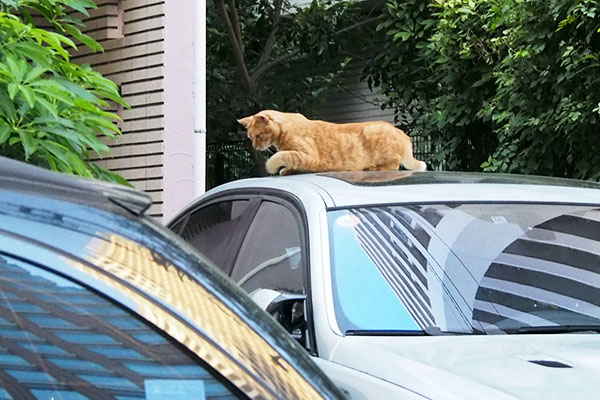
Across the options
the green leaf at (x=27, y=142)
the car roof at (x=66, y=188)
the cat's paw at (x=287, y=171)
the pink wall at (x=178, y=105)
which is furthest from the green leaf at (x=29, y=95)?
the pink wall at (x=178, y=105)

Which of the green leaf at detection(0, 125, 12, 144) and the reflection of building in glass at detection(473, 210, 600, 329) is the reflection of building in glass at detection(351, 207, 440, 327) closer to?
the reflection of building in glass at detection(473, 210, 600, 329)

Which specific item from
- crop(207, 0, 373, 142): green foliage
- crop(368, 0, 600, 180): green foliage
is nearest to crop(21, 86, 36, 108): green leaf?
crop(368, 0, 600, 180): green foliage

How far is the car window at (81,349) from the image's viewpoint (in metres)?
1.41

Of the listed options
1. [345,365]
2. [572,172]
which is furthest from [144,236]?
[572,172]

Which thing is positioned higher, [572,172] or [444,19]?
[444,19]

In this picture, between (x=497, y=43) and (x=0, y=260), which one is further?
(x=497, y=43)

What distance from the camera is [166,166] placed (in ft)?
27.3

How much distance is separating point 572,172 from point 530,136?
50 cm

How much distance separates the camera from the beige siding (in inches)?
331

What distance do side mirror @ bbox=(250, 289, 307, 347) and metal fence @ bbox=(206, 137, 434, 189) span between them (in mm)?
10976

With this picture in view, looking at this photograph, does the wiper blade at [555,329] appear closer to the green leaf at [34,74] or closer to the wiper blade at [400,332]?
the wiper blade at [400,332]

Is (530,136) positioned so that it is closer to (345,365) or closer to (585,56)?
(585,56)

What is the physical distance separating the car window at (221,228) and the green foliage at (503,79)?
3.84m

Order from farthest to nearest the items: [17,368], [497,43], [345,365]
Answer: [497,43]
[345,365]
[17,368]
